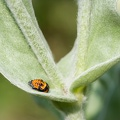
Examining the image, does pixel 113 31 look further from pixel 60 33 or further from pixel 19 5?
pixel 60 33

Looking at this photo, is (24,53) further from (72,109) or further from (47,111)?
(47,111)

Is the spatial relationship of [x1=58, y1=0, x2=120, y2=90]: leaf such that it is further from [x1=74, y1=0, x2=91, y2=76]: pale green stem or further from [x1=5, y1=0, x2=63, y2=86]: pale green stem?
[x1=5, y1=0, x2=63, y2=86]: pale green stem

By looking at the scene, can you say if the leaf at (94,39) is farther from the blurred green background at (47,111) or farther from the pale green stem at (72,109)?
the blurred green background at (47,111)

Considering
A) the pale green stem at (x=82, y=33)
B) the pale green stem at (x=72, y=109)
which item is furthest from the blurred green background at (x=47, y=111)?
the pale green stem at (x=82, y=33)

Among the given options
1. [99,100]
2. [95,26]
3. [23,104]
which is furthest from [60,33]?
[95,26]

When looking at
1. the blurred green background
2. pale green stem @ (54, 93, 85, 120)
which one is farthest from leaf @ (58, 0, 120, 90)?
the blurred green background

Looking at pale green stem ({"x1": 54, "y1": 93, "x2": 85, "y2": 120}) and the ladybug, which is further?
pale green stem ({"x1": 54, "y1": 93, "x2": 85, "y2": 120})
